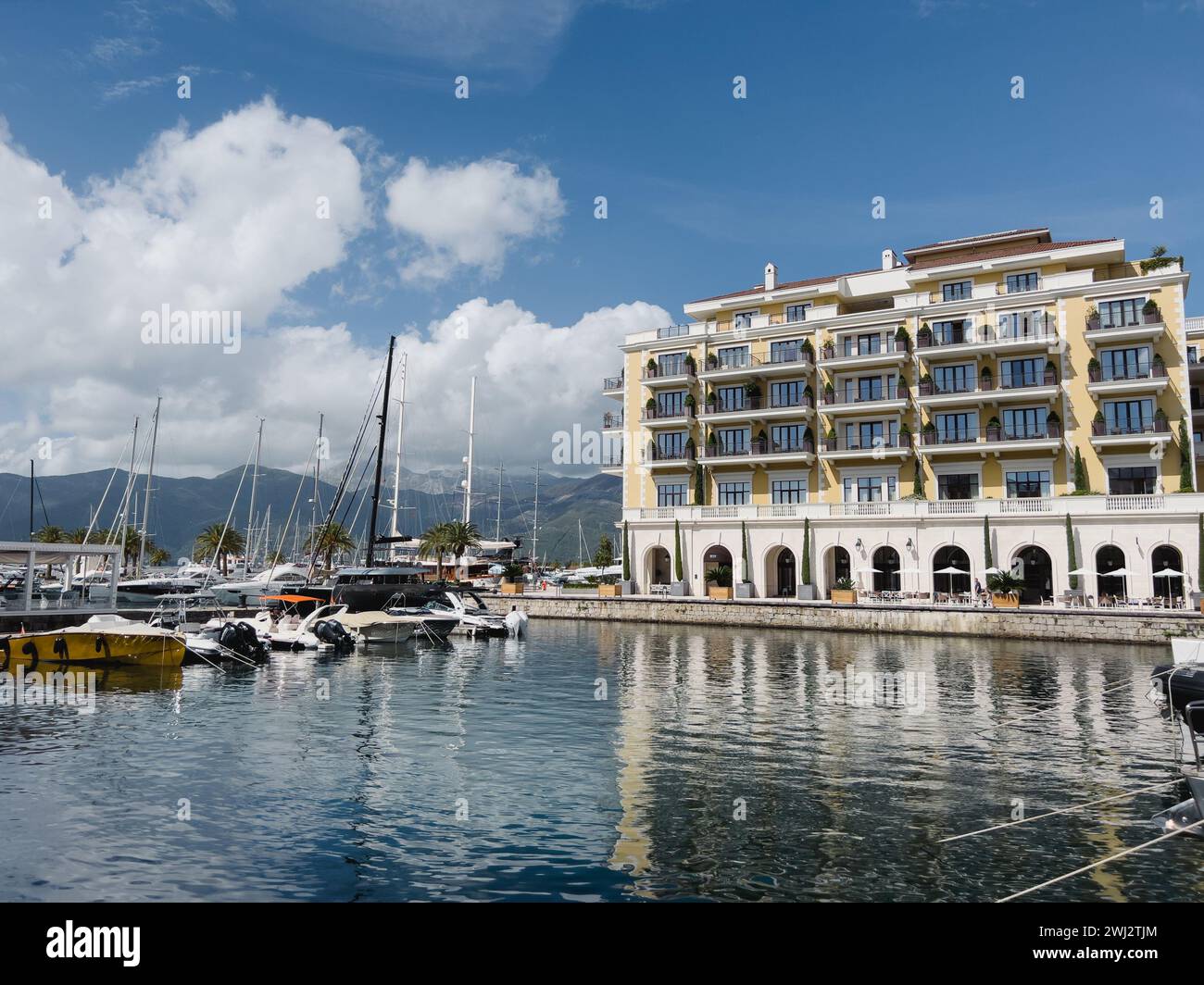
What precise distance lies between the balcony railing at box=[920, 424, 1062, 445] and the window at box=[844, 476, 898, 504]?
3.52m

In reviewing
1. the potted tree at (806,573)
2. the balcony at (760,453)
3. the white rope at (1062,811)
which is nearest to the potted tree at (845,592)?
the potted tree at (806,573)

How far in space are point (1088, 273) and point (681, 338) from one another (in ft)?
88.1

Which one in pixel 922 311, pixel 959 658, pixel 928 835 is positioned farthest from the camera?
pixel 922 311

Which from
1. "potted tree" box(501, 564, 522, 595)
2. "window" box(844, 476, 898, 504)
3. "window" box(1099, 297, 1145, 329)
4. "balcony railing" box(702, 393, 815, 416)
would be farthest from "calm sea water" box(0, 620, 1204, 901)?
"potted tree" box(501, 564, 522, 595)

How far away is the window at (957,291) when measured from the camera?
55.3m

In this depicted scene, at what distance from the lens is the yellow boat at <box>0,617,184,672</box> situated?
29641 mm

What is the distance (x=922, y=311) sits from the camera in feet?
178

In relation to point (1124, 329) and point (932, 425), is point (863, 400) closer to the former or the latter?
point (932, 425)

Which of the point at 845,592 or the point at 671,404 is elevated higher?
the point at 671,404

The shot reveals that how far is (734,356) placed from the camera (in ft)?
200

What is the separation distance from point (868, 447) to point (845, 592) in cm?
1177

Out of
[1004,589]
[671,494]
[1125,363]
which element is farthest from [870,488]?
[1125,363]
